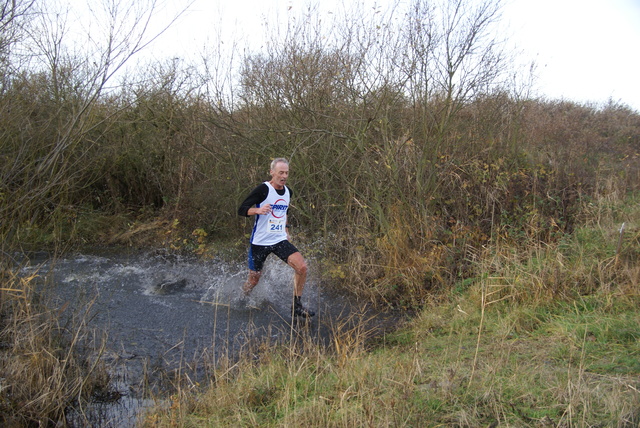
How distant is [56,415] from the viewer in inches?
153

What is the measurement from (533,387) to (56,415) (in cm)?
355

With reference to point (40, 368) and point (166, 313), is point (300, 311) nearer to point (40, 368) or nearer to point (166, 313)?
point (166, 313)

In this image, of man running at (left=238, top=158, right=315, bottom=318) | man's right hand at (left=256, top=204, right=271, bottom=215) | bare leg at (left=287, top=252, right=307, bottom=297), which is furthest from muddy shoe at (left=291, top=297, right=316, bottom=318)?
man's right hand at (left=256, top=204, right=271, bottom=215)

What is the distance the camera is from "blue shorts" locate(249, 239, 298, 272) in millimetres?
5845

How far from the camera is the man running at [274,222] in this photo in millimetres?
5590

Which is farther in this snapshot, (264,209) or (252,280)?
(252,280)

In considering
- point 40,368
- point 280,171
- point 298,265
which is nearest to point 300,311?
point 298,265

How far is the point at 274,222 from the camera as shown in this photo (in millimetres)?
5805

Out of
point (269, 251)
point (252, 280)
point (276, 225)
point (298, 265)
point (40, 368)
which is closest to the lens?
point (40, 368)

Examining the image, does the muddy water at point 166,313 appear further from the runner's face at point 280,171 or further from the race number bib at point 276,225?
the runner's face at point 280,171

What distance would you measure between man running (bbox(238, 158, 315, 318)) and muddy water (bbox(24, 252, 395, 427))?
2.03 feet

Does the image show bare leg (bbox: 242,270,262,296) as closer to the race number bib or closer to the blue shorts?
the blue shorts

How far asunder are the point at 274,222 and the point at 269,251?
376mm

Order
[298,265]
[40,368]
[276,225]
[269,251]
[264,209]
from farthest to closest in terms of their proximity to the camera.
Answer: [269,251] < [276,225] < [298,265] < [264,209] < [40,368]
